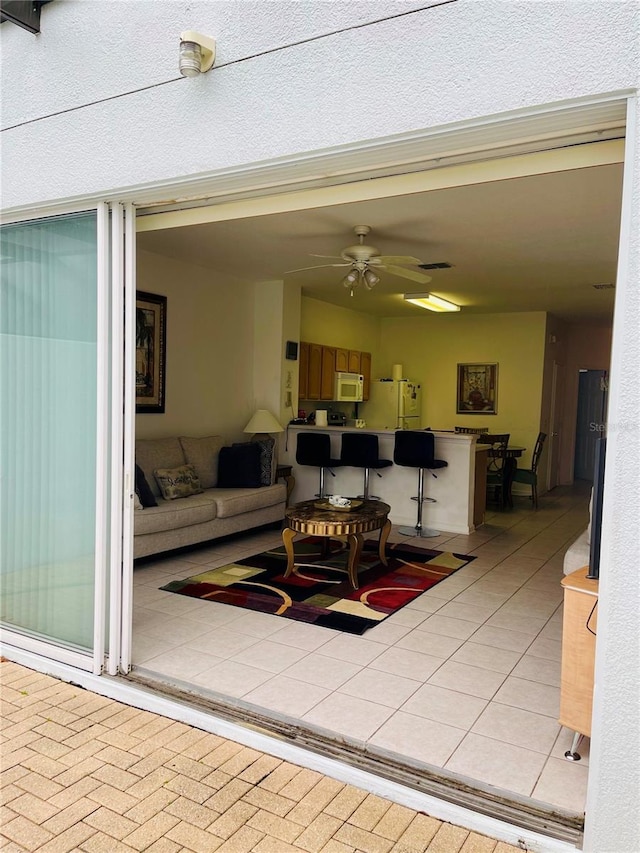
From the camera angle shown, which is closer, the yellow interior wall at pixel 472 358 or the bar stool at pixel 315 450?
the bar stool at pixel 315 450

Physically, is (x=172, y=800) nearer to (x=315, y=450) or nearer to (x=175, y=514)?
(x=175, y=514)

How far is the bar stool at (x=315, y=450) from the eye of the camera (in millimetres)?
6801

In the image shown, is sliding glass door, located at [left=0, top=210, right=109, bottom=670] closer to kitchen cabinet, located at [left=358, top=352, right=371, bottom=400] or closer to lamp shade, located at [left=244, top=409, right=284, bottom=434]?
lamp shade, located at [left=244, top=409, right=284, bottom=434]

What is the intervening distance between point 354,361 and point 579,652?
23.3 feet

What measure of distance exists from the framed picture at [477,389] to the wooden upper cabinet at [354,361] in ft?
5.36

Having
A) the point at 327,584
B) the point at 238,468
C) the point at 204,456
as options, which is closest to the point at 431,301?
the point at 238,468

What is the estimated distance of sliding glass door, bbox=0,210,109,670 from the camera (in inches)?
123

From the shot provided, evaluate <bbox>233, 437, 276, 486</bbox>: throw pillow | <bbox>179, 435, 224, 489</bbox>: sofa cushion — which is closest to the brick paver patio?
<bbox>179, 435, 224, 489</bbox>: sofa cushion

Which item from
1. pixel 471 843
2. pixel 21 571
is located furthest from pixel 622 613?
pixel 21 571

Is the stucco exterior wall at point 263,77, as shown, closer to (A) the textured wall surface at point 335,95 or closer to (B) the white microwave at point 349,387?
(A) the textured wall surface at point 335,95

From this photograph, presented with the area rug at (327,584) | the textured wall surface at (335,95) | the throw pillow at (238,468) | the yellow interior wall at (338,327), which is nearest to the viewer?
the textured wall surface at (335,95)

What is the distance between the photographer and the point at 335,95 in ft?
7.37

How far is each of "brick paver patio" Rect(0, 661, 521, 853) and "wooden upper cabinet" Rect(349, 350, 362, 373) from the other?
6.88m

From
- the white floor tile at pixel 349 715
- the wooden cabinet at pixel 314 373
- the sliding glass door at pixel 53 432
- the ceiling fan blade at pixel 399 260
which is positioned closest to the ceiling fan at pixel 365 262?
the ceiling fan blade at pixel 399 260
